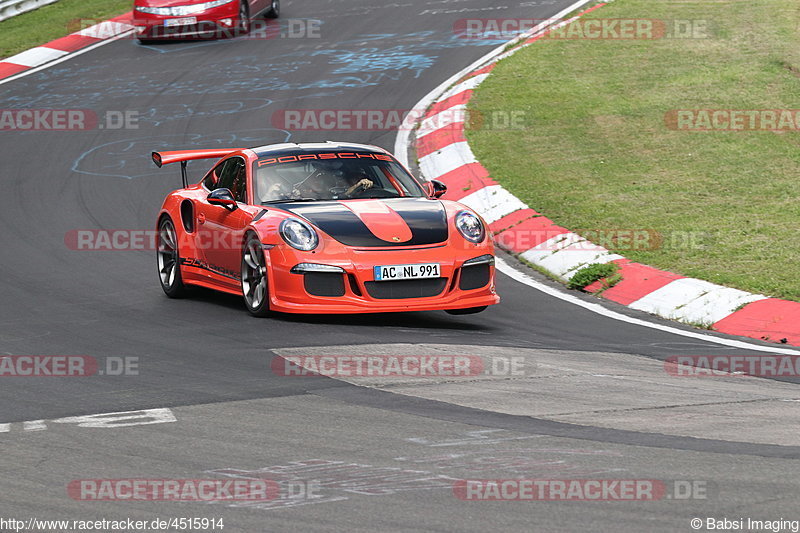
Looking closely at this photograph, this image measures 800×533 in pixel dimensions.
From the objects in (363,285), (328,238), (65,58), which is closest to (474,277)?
(363,285)

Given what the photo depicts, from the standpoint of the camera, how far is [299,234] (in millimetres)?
9016

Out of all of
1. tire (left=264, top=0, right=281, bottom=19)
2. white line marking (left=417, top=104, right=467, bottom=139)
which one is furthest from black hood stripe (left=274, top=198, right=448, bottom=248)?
tire (left=264, top=0, right=281, bottom=19)

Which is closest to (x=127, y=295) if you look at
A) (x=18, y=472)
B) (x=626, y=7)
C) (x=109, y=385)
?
(x=109, y=385)

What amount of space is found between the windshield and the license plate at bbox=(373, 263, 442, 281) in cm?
124

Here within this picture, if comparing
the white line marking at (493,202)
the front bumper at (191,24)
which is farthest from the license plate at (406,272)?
the front bumper at (191,24)

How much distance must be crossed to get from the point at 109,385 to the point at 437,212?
324 cm

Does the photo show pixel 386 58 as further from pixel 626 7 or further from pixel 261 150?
pixel 261 150

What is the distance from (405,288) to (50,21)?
1778 cm

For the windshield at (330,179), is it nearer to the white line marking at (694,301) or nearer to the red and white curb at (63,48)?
the white line marking at (694,301)

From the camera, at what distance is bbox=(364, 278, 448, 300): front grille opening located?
29.0 ft

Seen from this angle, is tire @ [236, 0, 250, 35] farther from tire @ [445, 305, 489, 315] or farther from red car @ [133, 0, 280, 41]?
tire @ [445, 305, 489, 315]

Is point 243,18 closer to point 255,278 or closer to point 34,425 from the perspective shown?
point 255,278

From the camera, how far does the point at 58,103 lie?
62.6 feet

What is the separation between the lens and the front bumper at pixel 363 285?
8.83 m
